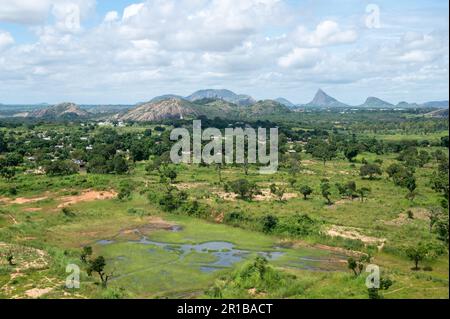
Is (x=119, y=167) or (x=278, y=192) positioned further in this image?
(x=119, y=167)

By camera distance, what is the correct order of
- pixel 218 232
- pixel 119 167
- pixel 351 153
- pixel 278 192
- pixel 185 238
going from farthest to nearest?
pixel 351 153 → pixel 119 167 → pixel 278 192 → pixel 218 232 → pixel 185 238

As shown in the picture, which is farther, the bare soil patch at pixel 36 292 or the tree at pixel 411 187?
the tree at pixel 411 187

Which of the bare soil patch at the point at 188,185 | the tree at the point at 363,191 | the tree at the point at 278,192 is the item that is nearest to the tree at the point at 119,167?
the bare soil patch at the point at 188,185

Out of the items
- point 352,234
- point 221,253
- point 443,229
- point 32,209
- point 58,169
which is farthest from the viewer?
point 58,169

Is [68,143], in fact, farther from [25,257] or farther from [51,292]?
[51,292]

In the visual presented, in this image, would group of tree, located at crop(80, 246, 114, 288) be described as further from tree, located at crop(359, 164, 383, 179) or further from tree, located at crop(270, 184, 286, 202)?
tree, located at crop(359, 164, 383, 179)

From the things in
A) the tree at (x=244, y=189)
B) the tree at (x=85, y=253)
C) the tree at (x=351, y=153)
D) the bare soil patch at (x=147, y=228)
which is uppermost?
the tree at (x=351, y=153)

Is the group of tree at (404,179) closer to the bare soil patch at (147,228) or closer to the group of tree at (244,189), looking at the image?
the group of tree at (244,189)

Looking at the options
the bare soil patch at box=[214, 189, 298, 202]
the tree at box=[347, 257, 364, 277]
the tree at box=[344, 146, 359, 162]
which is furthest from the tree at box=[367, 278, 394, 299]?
the tree at box=[344, 146, 359, 162]

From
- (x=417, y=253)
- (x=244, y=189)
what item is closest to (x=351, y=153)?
(x=244, y=189)

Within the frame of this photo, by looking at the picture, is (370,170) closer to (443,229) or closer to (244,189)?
(244,189)

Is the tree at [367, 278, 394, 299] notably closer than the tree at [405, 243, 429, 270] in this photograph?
Yes

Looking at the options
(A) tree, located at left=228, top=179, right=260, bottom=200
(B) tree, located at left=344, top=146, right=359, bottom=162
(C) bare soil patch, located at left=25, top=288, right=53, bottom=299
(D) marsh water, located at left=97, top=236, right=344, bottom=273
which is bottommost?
(D) marsh water, located at left=97, top=236, right=344, bottom=273
